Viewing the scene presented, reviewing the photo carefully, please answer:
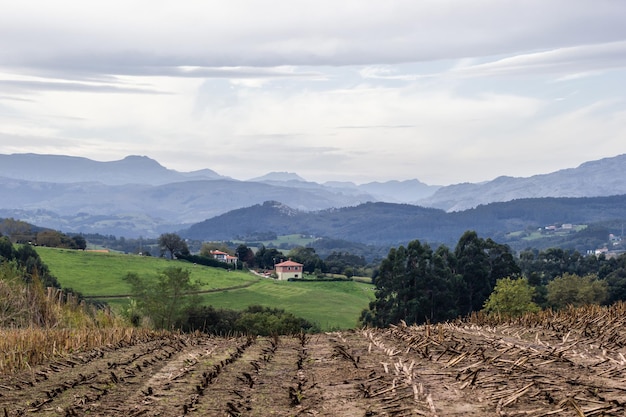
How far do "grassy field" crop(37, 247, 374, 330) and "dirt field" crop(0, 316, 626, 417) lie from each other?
216 feet

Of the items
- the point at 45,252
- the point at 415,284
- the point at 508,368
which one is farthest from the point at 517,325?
the point at 45,252

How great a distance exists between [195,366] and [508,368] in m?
7.30

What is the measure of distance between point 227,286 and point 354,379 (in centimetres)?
9917

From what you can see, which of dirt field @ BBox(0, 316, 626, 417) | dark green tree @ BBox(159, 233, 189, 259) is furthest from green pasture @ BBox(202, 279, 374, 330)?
dirt field @ BBox(0, 316, 626, 417)

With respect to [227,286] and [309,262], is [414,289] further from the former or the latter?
[309,262]

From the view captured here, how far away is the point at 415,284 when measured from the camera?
74.9 metres

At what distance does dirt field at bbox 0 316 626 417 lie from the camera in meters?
10.6

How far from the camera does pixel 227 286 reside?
364 feet

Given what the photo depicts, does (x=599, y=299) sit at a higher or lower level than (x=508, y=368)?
lower

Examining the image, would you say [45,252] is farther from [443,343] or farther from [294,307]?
[443,343]

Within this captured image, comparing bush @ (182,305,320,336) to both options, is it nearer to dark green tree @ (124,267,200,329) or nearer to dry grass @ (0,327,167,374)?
dark green tree @ (124,267,200,329)

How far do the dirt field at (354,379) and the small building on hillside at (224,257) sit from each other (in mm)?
136445

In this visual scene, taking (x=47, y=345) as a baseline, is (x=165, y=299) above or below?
below

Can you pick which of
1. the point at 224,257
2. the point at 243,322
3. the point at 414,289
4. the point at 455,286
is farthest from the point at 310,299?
the point at 224,257
